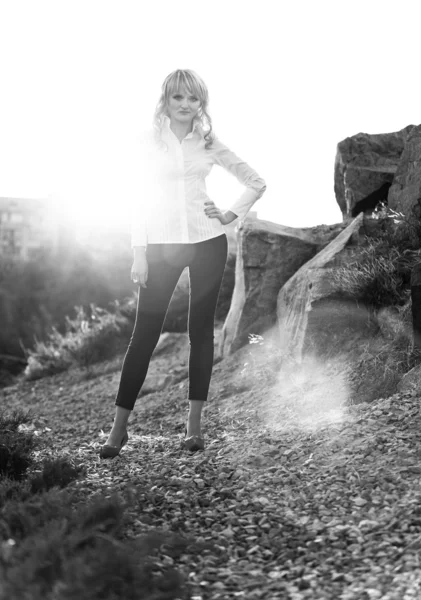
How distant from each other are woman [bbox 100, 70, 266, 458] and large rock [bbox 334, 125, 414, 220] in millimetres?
3816

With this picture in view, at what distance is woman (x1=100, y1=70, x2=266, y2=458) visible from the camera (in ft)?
12.8

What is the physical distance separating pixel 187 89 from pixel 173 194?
1.81 feet

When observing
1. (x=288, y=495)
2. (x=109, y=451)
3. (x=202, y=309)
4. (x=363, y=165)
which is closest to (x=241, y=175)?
(x=202, y=309)

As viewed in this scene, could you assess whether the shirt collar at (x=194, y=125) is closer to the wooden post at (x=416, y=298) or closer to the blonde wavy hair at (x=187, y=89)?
the blonde wavy hair at (x=187, y=89)

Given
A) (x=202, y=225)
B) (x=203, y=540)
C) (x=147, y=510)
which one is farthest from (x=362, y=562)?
(x=202, y=225)

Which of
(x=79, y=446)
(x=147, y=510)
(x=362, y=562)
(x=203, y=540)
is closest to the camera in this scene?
(x=362, y=562)

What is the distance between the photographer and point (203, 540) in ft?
9.07

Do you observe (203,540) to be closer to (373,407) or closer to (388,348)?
(373,407)

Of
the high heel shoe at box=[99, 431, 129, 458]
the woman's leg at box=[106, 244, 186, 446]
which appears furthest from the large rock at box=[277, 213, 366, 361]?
the high heel shoe at box=[99, 431, 129, 458]

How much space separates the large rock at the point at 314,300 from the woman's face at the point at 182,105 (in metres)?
2.35

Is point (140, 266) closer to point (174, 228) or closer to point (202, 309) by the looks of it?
point (174, 228)

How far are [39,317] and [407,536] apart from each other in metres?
21.7

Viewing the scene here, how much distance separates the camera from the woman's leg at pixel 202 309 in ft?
13.0

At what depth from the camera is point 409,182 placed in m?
6.47
